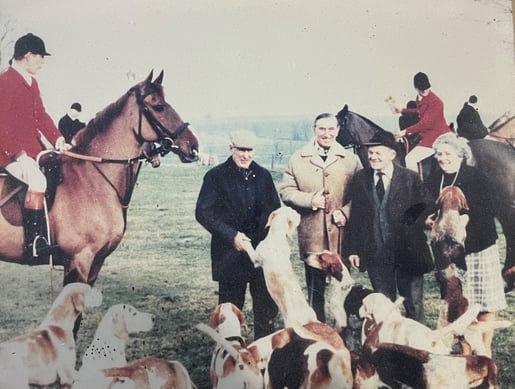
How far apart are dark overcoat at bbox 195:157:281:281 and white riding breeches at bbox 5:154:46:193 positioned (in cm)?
101

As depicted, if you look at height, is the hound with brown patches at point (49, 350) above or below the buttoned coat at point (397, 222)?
below

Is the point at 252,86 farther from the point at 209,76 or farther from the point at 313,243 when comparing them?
the point at 313,243

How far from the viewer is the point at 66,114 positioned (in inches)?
177

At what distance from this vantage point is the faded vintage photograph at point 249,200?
14.3ft

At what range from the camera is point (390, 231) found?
4.59 meters

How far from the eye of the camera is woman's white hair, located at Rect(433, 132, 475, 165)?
4.72m

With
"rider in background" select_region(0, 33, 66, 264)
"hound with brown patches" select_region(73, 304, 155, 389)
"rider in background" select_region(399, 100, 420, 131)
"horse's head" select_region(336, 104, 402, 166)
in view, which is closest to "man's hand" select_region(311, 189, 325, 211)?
"horse's head" select_region(336, 104, 402, 166)

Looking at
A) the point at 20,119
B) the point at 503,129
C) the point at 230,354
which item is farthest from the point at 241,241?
the point at 503,129

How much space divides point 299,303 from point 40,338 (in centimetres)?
164

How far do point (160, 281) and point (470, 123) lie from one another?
2.38 metres

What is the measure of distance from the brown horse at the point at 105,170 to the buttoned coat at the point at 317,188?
0.68 m

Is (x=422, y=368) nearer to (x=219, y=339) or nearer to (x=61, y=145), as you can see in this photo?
(x=219, y=339)

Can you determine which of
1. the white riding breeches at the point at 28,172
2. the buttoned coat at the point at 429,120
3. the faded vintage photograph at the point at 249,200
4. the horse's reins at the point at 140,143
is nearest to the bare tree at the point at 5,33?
the faded vintage photograph at the point at 249,200

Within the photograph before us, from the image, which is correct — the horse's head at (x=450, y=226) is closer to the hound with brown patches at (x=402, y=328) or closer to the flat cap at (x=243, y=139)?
the hound with brown patches at (x=402, y=328)
